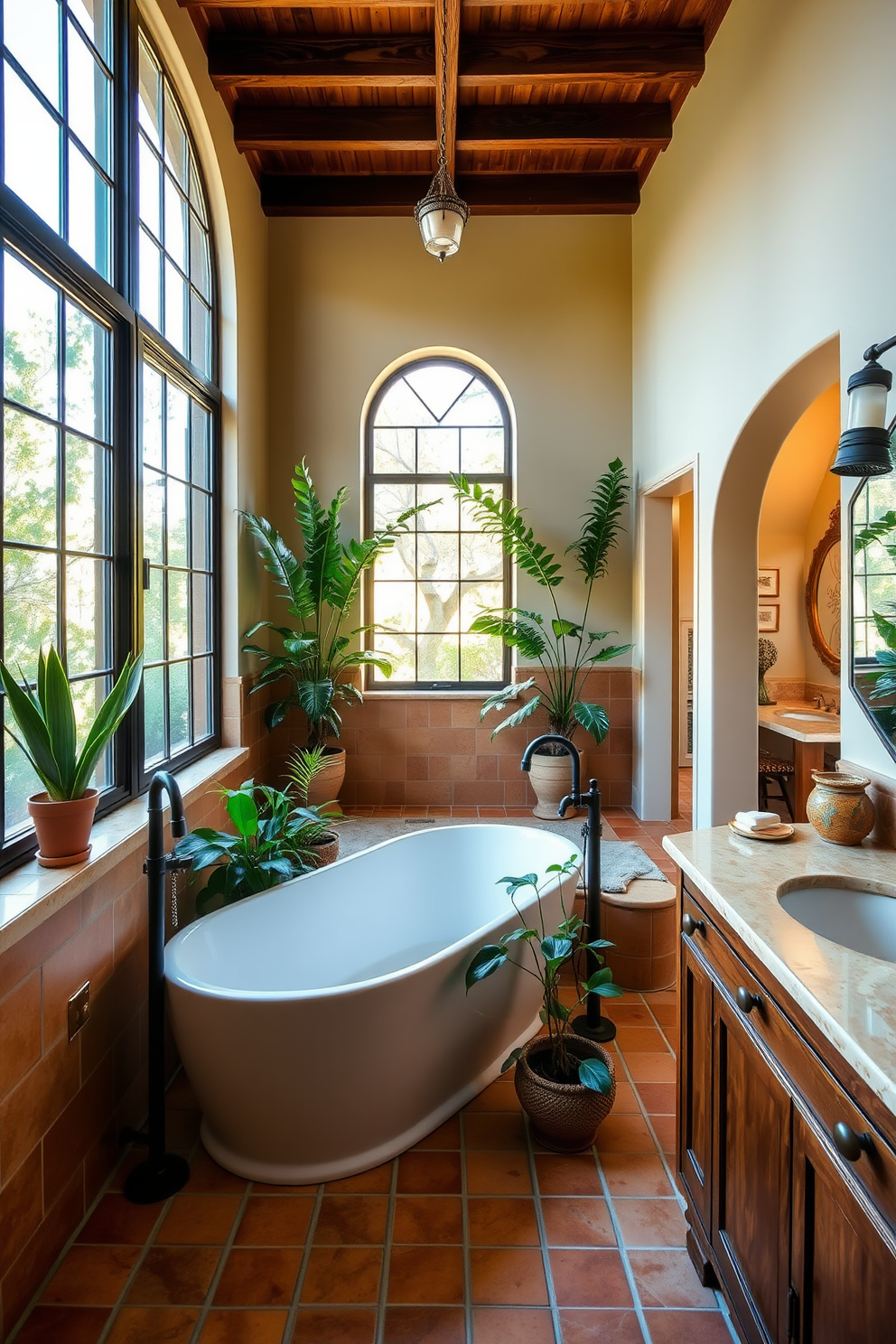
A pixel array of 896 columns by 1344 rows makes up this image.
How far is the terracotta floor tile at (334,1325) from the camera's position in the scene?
1467 mm

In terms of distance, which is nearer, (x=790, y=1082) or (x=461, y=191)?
(x=790, y=1082)

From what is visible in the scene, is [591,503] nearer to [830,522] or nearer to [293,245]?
[830,522]

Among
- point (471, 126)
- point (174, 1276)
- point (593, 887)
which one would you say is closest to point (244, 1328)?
point (174, 1276)

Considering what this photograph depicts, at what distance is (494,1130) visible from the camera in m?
2.08

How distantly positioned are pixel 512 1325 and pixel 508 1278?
11cm

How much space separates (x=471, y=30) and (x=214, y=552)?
8.83 ft

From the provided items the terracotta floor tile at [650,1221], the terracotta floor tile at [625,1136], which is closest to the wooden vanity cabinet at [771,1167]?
the terracotta floor tile at [650,1221]

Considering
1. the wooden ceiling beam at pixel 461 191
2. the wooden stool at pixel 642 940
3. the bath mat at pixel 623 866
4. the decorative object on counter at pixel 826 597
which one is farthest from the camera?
the decorative object on counter at pixel 826 597

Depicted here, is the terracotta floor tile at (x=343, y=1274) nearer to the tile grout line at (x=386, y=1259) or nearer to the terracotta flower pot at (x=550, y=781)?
the tile grout line at (x=386, y=1259)

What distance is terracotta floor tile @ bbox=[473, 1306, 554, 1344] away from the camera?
4.83 ft

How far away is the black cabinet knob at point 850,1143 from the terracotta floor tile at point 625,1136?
1.23 metres

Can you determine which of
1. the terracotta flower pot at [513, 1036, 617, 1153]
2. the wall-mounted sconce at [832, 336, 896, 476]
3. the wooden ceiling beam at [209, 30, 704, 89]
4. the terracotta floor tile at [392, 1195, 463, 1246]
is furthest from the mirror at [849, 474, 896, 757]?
the wooden ceiling beam at [209, 30, 704, 89]

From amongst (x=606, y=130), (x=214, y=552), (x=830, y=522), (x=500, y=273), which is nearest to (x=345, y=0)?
(x=606, y=130)

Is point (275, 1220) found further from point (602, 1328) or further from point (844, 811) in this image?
point (844, 811)
